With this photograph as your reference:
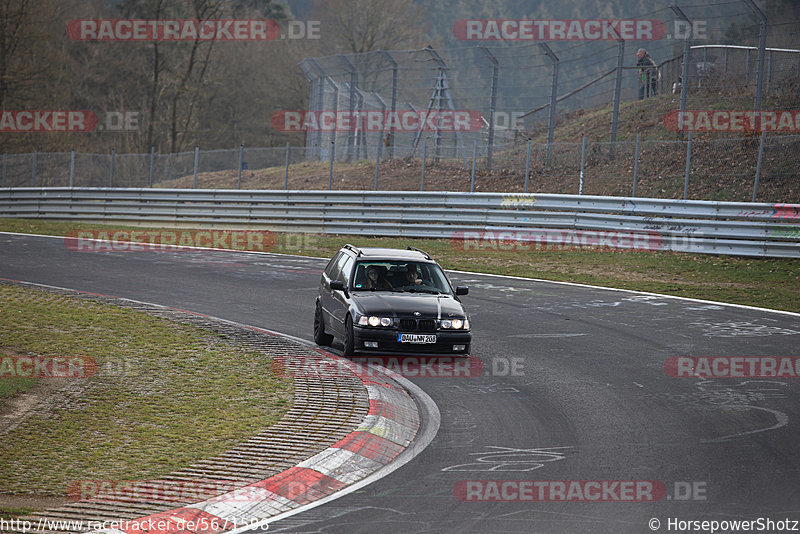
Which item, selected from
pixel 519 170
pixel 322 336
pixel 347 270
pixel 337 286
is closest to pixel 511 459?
pixel 337 286

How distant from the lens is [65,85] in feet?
197

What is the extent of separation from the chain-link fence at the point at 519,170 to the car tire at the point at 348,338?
1460 centimetres

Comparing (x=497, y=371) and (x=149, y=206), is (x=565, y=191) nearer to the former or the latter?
(x=149, y=206)

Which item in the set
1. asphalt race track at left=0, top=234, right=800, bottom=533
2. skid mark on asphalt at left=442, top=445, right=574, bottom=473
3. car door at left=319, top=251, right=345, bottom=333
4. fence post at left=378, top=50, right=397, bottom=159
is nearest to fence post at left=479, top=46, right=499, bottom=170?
fence post at left=378, top=50, right=397, bottom=159

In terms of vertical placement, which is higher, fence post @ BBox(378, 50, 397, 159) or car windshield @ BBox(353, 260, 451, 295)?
fence post @ BBox(378, 50, 397, 159)

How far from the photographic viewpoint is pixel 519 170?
31.7 meters

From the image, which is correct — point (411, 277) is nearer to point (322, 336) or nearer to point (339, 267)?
point (339, 267)

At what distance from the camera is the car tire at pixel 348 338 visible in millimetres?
12273

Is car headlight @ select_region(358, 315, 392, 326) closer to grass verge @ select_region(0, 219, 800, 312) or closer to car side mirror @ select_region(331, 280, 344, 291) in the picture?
car side mirror @ select_region(331, 280, 344, 291)

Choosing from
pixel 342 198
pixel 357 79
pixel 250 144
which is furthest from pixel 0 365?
pixel 250 144

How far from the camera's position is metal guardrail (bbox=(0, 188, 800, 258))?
23203 millimetres

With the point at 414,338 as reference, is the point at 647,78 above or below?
above

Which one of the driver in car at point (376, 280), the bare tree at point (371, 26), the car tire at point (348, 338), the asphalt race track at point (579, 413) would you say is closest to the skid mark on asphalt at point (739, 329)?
the asphalt race track at point (579, 413)

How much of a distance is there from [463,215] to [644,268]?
6.92 metres
